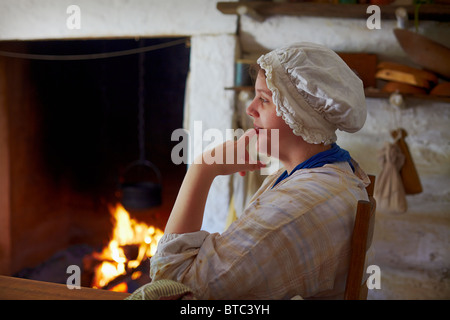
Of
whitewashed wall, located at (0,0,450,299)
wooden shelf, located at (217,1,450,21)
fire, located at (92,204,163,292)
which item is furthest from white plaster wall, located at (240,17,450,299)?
fire, located at (92,204,163,292)

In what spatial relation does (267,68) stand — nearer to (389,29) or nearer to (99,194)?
(389,29)

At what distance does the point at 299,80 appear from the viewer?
106 centimetres

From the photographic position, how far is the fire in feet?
9.45

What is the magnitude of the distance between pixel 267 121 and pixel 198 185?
0.26 meters

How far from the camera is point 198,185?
1047 mm

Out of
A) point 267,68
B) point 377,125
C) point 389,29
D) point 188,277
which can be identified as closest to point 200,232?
point 188,277

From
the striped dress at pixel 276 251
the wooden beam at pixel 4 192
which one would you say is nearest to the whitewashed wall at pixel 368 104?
the wooden beam at pixel 4 192

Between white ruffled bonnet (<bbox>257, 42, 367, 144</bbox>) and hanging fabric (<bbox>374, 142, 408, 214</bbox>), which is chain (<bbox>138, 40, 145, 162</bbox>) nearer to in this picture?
hanging fabric (<bbox>374, 142, 408, 214</bbox>)

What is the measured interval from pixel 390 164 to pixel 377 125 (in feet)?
0.97

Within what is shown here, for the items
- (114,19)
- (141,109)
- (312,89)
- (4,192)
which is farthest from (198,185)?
(4,192)

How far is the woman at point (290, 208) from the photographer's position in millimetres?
852

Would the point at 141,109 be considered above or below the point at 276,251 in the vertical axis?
above

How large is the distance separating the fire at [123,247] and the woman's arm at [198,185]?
57.9 inches

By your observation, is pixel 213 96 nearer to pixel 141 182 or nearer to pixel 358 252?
pixel 141 182
